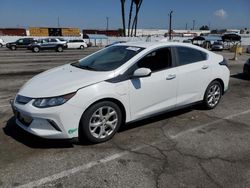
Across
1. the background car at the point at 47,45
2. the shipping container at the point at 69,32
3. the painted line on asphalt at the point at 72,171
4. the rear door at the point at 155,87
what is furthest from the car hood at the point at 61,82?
the shipping container at the point at 69,32

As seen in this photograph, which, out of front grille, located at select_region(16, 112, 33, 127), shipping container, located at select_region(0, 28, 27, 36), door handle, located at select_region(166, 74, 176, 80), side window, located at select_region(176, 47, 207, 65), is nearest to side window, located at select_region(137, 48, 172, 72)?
door handle, located at select_region(166, 74, 176, 80)

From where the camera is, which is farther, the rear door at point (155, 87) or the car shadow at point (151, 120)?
the car shadow at point (151, 120)

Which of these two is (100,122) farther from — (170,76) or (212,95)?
(212,95)

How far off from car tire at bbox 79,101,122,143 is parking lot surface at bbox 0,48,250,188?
13 cm

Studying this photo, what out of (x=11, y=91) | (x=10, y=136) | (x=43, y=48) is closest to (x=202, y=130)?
(x=10, y=136)

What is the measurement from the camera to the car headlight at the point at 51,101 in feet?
12.9

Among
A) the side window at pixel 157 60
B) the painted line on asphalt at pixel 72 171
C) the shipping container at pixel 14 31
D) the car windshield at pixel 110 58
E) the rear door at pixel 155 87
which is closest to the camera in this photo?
the painted line on asphalt at pixel 72 171

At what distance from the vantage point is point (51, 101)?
3.95 metres

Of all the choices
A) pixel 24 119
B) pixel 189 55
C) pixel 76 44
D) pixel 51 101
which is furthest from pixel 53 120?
pixel 76 44

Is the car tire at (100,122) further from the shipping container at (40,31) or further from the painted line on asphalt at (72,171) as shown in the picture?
the shipping container at (40,31)

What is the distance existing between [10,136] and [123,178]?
7.24 ft

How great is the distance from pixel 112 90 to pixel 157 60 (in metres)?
1.21

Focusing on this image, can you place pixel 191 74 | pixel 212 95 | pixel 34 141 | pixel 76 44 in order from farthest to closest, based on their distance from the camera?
pixel 76 44
pixel 212 95
pixel 191 74
pixel 34 141

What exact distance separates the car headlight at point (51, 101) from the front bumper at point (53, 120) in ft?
0.16
